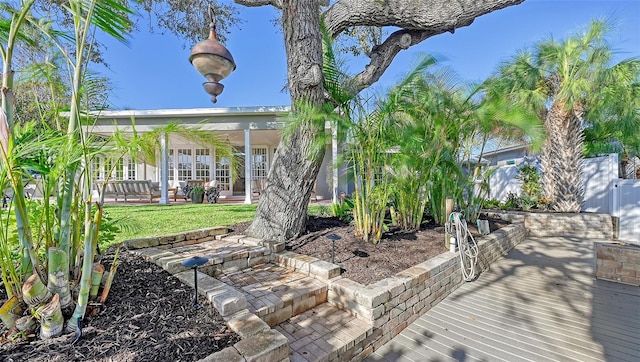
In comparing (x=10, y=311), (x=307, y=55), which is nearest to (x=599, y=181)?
(x=307, y=55)

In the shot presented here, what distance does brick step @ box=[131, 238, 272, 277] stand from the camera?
106 inches

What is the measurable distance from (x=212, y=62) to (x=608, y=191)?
9.24m

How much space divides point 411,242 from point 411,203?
0.82 metres

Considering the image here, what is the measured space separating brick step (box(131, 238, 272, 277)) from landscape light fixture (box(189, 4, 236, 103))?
199cm

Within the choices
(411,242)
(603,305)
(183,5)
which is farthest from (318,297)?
(183,5)

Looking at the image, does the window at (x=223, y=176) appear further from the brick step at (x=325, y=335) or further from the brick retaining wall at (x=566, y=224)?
the brick step at (x=325, y=335)

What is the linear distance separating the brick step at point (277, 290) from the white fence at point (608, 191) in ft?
20.6

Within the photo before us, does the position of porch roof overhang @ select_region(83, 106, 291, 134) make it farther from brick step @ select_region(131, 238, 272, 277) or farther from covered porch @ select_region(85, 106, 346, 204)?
brick step @ select_region(131, 238, 272, 277)

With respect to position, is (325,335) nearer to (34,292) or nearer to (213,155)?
(34,292)

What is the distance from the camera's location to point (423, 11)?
405cm

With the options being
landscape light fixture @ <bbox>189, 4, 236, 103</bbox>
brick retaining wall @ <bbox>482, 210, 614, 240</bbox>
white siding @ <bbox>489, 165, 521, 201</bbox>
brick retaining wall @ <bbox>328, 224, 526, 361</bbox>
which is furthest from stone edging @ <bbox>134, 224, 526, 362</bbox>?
white siding @ <bbox>489, 165, 521, 201</bbox>

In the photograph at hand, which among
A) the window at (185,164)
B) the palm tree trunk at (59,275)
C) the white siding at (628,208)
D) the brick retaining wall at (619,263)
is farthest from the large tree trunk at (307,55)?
the window at (185,164)

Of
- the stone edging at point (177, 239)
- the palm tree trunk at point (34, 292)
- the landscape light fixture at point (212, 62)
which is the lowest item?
the stone edging at point (177, 239)

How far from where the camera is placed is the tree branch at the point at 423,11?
A: 157 inches
